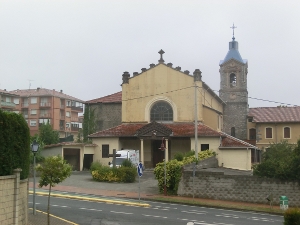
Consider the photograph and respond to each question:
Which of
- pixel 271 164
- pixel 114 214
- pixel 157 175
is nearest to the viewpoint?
pixel 114 214

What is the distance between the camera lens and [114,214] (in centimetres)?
2098

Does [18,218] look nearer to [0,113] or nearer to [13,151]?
[13,151]

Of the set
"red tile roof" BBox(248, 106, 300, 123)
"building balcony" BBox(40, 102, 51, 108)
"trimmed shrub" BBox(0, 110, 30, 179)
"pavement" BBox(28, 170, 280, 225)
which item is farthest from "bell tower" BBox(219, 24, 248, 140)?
"trimmed shrub" BBox(0, 110, 30, 179)

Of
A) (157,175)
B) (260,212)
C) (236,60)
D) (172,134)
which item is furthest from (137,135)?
(236,60)

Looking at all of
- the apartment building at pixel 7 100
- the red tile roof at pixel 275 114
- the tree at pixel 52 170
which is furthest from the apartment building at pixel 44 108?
the tree at pixel 52 170

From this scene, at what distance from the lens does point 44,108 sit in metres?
82.2

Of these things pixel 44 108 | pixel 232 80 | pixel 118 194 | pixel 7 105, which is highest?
pixel 232 80

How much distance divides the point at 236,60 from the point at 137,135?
2852cm

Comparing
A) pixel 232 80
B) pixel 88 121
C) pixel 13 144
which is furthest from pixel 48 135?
pixel 13 144

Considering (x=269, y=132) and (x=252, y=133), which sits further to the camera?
(x=252, y=133)

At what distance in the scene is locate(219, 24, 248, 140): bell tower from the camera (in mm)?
67250

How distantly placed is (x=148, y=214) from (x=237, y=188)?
8411 millimetres

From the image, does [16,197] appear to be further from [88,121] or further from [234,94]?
[234,94]

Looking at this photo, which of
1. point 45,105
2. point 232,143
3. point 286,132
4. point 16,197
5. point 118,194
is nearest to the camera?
point 16,197
